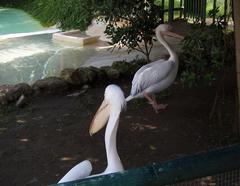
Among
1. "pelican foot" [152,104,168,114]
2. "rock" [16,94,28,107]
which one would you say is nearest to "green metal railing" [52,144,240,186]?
"pelican foot" [152,104,168,114]

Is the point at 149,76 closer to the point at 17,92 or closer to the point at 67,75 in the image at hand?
the point at 67,75

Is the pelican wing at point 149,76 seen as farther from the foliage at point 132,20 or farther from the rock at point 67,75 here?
the rock at point 67,75

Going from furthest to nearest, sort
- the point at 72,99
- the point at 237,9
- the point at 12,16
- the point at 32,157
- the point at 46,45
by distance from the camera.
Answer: the point at 12,16, the point at 46,45, the point at 72,99, the point at 32,157, the point at 237,9

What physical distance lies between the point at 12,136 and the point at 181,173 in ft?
11.0

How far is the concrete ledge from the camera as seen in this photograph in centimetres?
1037

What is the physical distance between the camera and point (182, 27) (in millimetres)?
8008

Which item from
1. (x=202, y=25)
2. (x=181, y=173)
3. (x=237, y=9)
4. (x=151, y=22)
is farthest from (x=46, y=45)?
(x=181, y=173)

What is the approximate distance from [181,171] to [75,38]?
913 centimetres

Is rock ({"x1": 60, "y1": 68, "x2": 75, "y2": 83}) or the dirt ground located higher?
rock ({"x1": 60, "y1": 68, "x2": 75, "y2": 83})

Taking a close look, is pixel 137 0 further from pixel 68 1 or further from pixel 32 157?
pixel 68 1

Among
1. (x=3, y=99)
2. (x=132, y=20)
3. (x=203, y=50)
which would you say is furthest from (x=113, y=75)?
(x=203, y=50)

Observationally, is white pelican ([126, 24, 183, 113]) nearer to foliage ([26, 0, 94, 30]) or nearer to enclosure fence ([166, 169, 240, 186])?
enclosure fence ([166, 169, 240, 186])

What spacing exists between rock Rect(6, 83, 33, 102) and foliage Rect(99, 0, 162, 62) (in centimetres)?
130

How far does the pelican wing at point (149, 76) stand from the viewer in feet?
17.3
